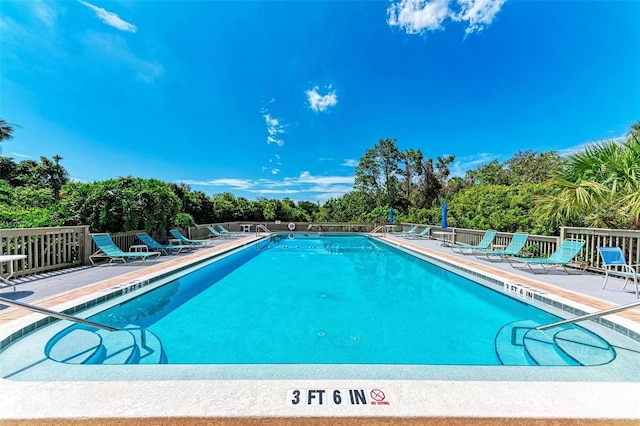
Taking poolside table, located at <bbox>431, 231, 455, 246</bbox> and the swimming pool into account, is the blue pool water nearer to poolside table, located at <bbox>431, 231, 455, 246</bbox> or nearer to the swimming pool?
the swimming pool

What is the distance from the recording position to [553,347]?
114 inches

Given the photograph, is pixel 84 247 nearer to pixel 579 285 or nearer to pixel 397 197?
pixel 579 285

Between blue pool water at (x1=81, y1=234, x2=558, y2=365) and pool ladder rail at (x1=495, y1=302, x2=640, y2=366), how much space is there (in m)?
0.17

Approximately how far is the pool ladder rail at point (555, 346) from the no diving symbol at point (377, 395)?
1777 millimetres

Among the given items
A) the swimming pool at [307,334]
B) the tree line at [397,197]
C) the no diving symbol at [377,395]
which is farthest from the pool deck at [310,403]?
the tree line at [397,197]

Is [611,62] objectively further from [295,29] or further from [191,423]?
[191,423]

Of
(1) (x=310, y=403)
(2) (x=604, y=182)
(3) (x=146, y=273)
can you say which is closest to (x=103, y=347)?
(1) (x=310, y=403)

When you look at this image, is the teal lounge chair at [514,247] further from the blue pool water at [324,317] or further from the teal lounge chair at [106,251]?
the teal lounge chair at [106,251]

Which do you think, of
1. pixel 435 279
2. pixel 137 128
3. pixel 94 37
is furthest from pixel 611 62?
pixel 137 128

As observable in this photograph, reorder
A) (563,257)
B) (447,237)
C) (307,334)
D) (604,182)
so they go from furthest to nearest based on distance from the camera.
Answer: (447,237) < (563,257) < (604,182) < (307,334)

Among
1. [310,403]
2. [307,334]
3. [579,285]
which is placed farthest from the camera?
[579,285]

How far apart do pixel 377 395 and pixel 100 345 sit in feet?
9.48

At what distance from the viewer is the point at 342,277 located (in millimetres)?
6984

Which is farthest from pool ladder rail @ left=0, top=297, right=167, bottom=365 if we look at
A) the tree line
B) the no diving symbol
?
the tree line
